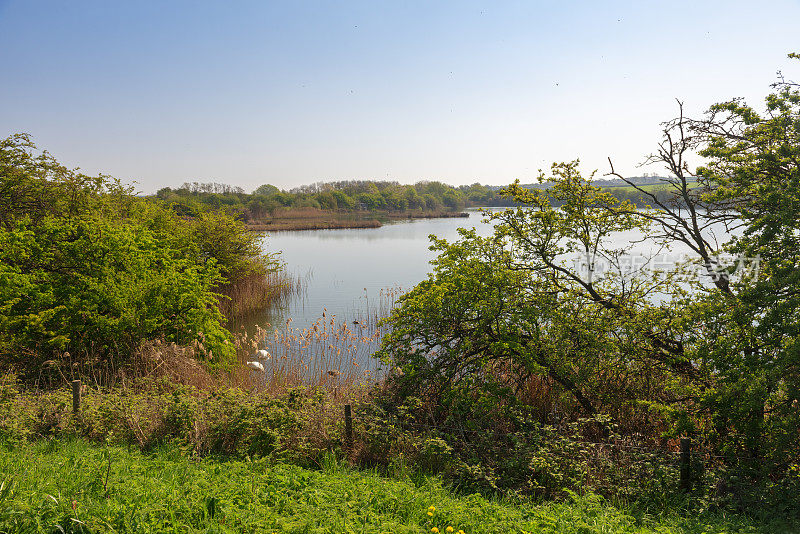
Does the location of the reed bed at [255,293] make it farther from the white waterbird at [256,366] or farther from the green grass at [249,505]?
the green grass at [249,505]

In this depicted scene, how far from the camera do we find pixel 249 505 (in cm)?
421

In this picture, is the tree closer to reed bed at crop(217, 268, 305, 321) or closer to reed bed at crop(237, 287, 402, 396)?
reed bed at crop(237, 287, 402, 396)

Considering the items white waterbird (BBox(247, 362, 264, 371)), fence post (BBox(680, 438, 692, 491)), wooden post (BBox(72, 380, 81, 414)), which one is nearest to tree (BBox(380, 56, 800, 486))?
fence post (BBox(680, 438, 692, 491))

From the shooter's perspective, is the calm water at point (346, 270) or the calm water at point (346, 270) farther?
the calm water at point (346, 270)

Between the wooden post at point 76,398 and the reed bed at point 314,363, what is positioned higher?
the wooden post at point 76,398

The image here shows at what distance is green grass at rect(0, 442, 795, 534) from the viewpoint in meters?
3.84

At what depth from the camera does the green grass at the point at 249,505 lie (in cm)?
384

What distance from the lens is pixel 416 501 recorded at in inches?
186

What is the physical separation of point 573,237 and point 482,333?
258 cm

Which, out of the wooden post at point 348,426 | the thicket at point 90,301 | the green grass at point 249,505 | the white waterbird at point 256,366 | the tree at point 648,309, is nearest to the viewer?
the green grass at point 249,505

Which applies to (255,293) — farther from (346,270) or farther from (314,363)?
(314,363)

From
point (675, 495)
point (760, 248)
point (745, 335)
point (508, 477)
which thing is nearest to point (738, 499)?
point (675, 495)

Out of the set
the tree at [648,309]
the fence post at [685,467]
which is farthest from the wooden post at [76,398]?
the fence post at [685,467]

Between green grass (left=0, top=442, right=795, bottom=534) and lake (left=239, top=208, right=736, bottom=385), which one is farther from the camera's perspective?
lake (left=239, top=208, right=736, bottom=385)
